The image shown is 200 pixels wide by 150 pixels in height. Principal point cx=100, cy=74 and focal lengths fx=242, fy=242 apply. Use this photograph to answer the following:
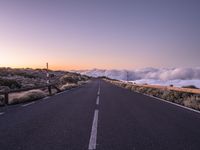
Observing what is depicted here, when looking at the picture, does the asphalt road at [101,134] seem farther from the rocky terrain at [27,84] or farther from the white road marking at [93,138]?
the rocky terrain at [27,84]

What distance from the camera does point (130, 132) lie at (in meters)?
6.38

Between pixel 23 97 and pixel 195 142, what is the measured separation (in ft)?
44.6

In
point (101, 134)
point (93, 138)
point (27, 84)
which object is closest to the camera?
point (93, 138)

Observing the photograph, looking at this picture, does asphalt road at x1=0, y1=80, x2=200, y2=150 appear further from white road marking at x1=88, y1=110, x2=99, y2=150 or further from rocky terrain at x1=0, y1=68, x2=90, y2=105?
rocky terrain at x1=0, y1=68, x2=90, y2=105

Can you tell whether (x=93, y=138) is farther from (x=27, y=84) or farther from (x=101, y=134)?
(x=27, y=84)

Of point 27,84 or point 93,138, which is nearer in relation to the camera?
point 93,138

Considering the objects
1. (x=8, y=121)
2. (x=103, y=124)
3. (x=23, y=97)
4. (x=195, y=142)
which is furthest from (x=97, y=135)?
(x=23, y=97)

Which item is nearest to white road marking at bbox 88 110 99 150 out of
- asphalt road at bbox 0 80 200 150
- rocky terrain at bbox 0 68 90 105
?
asphalt road at bbox 0 80 200 150

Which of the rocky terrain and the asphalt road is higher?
the asphalt road

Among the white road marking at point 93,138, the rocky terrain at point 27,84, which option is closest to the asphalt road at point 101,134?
the white road marking at point 93,138

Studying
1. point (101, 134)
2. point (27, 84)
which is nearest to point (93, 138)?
point (101, 134)

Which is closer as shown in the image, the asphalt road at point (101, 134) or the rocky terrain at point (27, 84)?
the asphalt road at point (101, 134)

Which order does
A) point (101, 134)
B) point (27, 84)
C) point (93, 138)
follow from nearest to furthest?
1. point (93, 138)
2. point (101, 134)
3. point (27, 84)

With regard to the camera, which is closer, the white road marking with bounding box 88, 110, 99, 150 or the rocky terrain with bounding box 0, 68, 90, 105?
the white road marking with bounding box 88, 110, 99, 150
